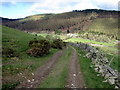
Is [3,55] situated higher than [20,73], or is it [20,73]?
[3,55]

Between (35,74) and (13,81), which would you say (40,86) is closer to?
(13,81)

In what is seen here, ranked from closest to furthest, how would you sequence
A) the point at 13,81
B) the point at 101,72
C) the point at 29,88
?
the point at 29,88, the point at 13,81, the point at 101,72

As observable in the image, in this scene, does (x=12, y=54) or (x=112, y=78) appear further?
(x=12, y=54)

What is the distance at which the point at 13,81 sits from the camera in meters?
Answer: 17.8

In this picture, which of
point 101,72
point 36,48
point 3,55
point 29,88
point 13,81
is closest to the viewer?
point 29,88

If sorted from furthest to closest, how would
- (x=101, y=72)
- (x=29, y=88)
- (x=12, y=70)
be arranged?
(x=101, y=72), (x=12, y=70), (x=29, y=88)

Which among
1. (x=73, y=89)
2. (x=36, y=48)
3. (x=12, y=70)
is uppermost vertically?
(x=36, y=48)

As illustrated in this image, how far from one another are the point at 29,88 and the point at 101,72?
539 inches

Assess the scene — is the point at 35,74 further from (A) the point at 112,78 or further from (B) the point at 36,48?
(B) the point at 36,48

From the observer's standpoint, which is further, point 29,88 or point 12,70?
point 12,70

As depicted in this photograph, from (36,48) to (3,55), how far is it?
8.92 meters

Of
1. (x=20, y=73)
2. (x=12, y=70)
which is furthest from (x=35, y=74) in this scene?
(x=12, y=70)

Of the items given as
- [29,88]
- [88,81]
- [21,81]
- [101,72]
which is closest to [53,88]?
[29,88]

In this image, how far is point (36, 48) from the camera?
121ft
